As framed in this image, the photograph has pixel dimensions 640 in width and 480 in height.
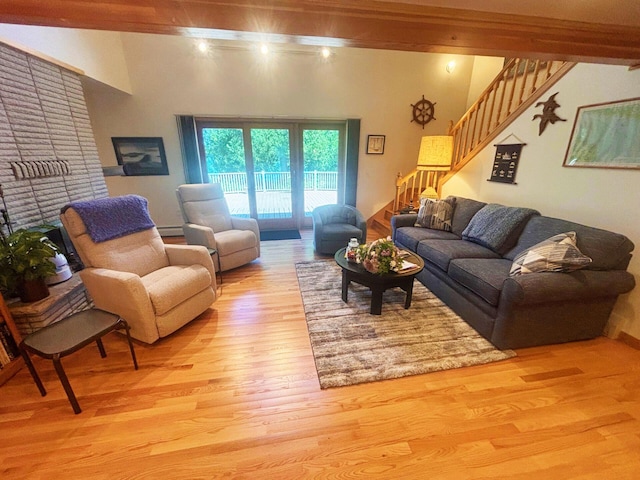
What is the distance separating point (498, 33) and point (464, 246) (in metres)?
1.84

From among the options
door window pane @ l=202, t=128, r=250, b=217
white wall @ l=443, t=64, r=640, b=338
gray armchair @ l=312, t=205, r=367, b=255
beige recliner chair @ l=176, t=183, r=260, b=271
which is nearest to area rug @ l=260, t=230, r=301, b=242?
door window pane @ l=202, t=128, r=250, b=217

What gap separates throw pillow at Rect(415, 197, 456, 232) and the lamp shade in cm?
62

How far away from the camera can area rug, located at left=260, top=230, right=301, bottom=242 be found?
14.9 feet

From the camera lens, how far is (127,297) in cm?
182

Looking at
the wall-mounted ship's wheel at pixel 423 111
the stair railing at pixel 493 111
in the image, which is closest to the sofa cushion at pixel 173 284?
the stair railing at pixel 493 111

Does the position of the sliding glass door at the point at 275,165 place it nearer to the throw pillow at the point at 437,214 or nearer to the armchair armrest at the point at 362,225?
the armchair armrest at the point at 362,225

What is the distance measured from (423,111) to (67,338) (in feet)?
17.6

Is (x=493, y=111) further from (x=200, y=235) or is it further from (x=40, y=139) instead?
(x=40, y=139)

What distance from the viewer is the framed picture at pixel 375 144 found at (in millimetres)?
4686

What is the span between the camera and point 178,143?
4246 mm

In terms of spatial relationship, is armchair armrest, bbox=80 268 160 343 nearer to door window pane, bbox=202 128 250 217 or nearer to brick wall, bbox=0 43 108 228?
brick wall, bbox=0 43 108 228

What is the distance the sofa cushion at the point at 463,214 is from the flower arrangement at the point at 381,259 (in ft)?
4.36

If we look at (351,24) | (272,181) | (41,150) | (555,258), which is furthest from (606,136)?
(41,150)

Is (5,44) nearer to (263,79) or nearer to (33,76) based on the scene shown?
(33,76)
